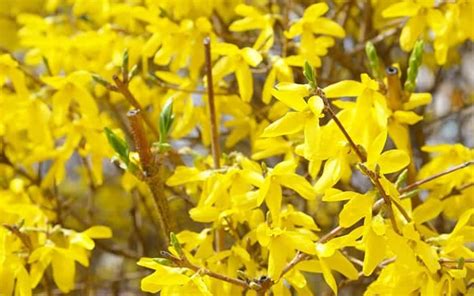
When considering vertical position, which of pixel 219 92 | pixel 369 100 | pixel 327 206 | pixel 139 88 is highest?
pixel 369 100

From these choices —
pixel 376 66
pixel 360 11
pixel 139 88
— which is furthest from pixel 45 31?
pixel 376 66

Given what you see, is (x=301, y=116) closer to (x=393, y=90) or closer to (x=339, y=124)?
(x=339, y=124)

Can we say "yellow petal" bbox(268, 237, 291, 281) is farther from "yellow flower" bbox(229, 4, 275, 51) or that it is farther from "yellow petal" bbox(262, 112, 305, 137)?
"yellow flower" bbox(229, 4, 275, 51)

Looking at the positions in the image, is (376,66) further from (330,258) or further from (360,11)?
(360,11)

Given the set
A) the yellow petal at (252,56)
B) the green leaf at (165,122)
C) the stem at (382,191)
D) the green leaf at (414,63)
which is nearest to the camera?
the stem at (382,191)

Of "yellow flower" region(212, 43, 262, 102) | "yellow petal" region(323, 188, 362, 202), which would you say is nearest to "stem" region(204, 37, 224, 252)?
"yellow flower" region(212, 43, 262, 102)

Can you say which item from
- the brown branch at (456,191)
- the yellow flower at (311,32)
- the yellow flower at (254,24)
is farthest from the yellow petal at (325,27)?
the brown branch at (456,191)

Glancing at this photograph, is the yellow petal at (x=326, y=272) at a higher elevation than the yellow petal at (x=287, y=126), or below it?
below

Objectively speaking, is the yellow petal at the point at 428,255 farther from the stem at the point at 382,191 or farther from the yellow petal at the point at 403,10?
the yellow petal at the point at 403,10
